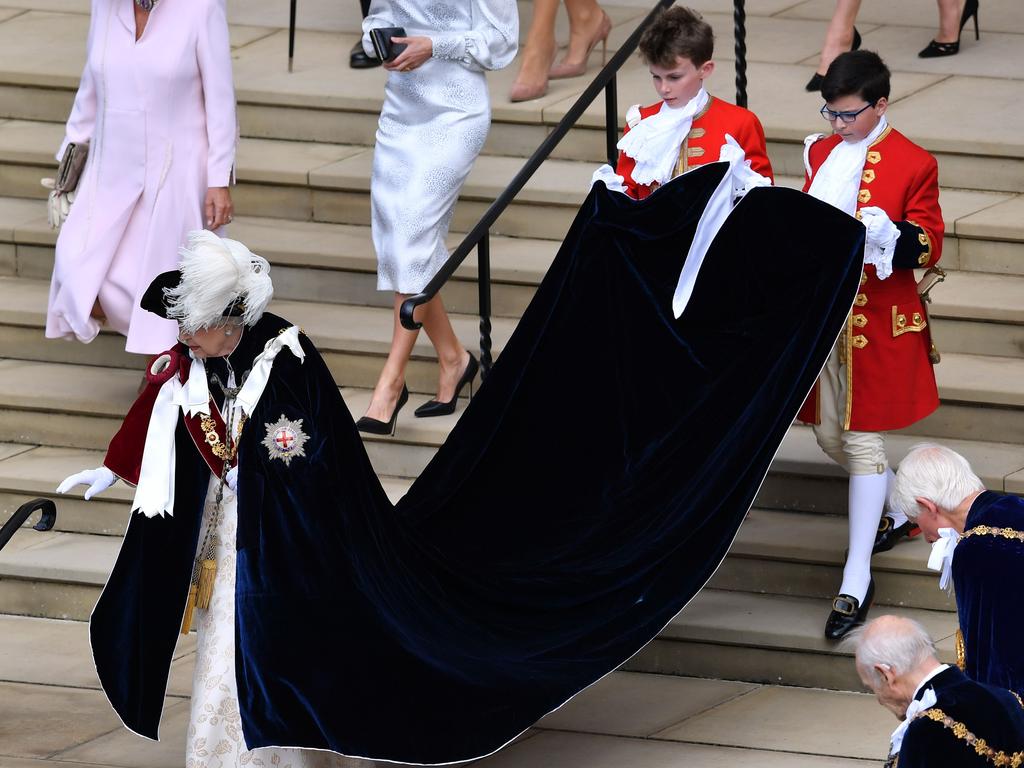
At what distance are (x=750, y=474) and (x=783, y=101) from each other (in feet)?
9.88

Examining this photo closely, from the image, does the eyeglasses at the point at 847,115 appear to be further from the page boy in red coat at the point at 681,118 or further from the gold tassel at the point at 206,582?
the gold tassel at the point at 206,582

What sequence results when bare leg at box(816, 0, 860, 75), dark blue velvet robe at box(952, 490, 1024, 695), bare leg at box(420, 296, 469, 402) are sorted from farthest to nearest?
bare leg at box(816, 0, 860, 75) < bare leg at box(420, 296, 469, 402) < dark blue velvet robe at box(952, 490, 1024, 695)

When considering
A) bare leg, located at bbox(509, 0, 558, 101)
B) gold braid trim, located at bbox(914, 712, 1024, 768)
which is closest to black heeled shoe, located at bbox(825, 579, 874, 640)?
gold braid trim, located at bbox(914, 712, 1024, 768)

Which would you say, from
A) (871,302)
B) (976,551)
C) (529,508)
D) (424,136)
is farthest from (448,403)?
(976,551)

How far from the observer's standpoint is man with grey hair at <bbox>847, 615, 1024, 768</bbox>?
13.5ft

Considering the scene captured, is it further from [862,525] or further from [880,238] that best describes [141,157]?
[862,525]

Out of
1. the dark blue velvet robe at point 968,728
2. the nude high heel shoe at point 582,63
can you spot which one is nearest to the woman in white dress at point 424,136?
the nude high heel shoe at point 582,63

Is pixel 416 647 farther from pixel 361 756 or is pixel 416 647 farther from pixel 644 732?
pixel 644 732

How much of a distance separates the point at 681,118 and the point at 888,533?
4.75 ft

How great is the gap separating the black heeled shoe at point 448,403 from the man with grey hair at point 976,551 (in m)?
2.76

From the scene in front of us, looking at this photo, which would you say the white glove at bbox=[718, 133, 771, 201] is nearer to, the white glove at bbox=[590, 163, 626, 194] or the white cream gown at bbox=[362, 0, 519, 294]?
the white glove at bbox=[590, 163, 626, 194]

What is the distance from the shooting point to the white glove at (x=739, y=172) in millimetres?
6172

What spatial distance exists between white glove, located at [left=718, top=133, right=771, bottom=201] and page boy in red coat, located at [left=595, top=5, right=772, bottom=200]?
7 cm

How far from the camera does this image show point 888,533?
6.52 m
